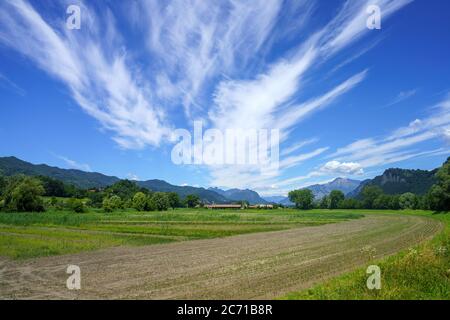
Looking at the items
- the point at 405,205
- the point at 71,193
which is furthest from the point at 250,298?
the point at 71,193

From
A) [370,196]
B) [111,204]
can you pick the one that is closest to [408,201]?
[370,196]

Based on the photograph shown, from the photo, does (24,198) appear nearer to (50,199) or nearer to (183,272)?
(50,199)

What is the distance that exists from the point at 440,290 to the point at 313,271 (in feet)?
19.1

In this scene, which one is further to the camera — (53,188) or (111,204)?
(53,188)

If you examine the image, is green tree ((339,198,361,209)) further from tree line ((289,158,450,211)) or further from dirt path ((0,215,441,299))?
dirt path ((0,215,441,299))

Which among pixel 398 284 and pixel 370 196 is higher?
pixel 370 196

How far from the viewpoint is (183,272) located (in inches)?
671

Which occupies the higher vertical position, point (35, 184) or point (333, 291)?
point (35, 184)

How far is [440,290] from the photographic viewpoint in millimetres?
11773

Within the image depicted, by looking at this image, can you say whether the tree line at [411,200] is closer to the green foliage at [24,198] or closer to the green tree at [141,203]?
the green tree at [141,203]

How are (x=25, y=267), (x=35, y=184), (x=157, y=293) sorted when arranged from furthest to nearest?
(x=35, y=184)
(x=25, y=267)
(x=157, y=293)

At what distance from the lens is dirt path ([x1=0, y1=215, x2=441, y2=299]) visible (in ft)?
42.7
